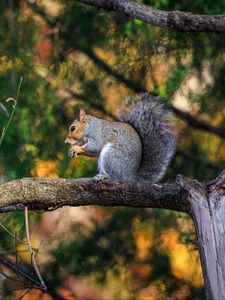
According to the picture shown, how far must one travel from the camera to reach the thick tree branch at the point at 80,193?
3.20m

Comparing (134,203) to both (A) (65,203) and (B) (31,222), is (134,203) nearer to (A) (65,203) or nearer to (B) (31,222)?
(A) (65,203)

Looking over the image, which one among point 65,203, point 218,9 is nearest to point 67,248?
point 218,9

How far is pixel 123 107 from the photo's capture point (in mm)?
4207

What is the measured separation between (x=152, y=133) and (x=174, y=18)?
0.68 meters

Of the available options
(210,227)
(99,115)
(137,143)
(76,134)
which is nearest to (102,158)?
(137,143)

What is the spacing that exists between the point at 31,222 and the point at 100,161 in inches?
75.3

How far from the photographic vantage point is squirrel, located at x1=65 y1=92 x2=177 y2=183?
13.2 feet

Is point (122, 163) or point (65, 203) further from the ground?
point (122, 163)

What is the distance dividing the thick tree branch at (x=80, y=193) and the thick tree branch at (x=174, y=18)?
0.67m

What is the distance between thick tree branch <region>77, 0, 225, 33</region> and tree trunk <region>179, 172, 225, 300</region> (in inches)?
27.7

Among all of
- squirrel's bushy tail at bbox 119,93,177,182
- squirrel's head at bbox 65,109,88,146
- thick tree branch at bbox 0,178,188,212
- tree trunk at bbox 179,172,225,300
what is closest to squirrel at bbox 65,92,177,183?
squirrel's bushy tail at bbox 119,93,177,182

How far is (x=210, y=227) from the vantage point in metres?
2.97

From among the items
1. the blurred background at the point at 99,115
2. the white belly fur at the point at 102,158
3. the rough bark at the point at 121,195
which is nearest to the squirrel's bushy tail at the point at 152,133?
the white belly fur at the point at 102,158

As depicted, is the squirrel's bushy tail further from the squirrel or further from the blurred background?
the blurred background
